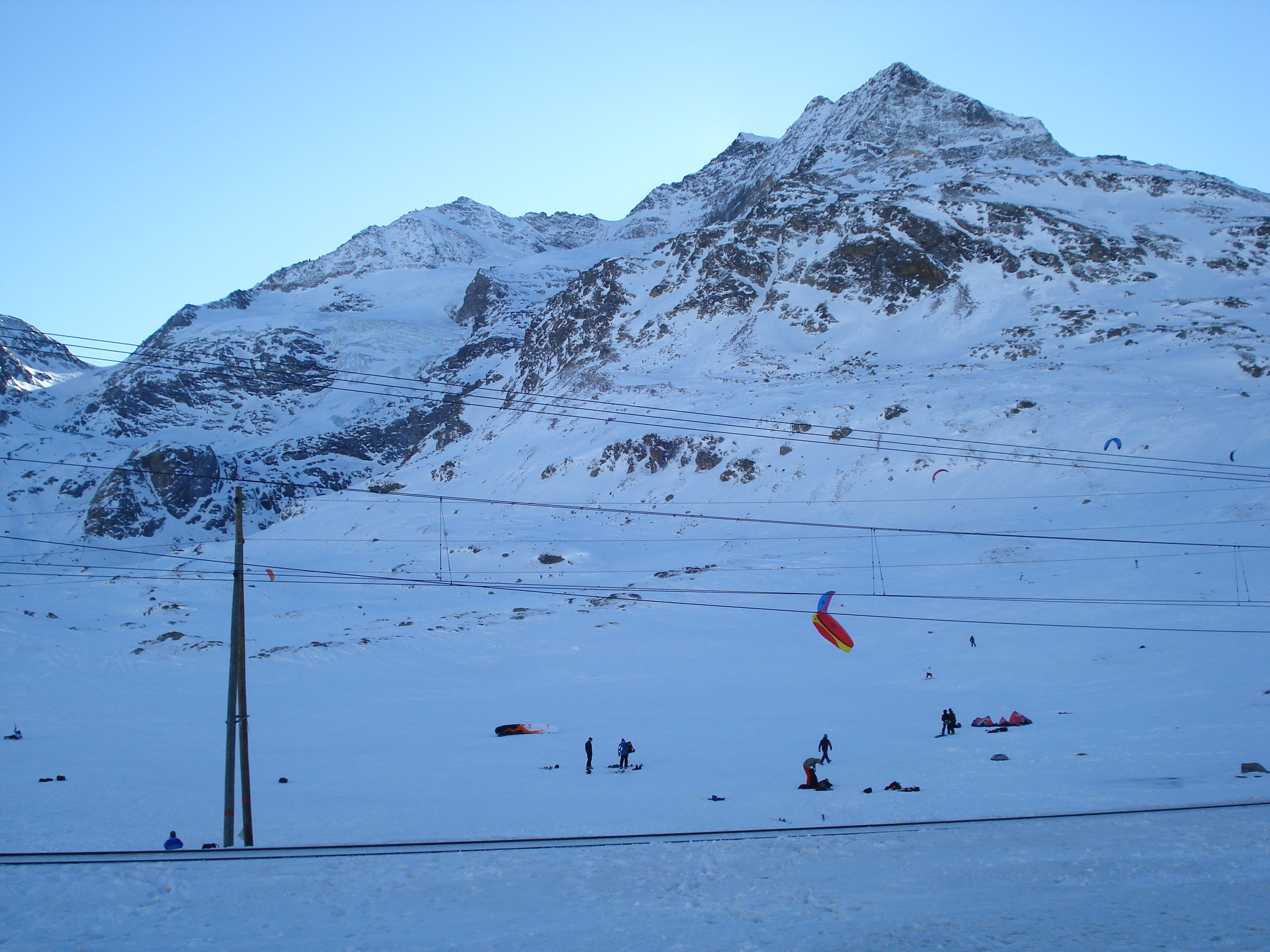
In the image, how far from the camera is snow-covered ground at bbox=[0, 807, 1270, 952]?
9.53 meters

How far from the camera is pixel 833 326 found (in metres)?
101

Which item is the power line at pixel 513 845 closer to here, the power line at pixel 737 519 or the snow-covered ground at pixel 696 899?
the snow-covered ground at pixel 696 899

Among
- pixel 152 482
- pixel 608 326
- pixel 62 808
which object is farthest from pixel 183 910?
pixel 152 482

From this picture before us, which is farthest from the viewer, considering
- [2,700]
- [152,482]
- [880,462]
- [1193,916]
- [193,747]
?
[152,482]

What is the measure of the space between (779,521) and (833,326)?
51752mm

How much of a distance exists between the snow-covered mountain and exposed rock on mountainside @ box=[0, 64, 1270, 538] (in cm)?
58

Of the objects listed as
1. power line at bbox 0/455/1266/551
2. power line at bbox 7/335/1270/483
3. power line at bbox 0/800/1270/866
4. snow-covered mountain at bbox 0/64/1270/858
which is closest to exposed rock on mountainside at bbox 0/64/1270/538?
snow-covered mountain at bbox 0/64/1270/858

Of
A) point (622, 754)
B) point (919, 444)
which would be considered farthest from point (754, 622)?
point (919, 444)

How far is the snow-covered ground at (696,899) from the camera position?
9531 millimetres

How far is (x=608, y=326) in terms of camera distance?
115 meters

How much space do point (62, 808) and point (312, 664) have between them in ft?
72.7

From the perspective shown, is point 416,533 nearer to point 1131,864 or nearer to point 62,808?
point 62,808

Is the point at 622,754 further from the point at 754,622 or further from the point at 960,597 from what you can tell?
the point at 960,597

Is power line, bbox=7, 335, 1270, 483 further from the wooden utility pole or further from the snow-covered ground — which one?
the snow-covered ground
